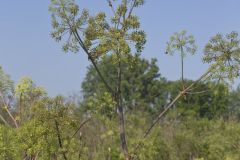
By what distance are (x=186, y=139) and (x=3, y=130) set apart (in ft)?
102

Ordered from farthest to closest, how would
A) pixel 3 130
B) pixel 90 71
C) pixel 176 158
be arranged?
pixel 90 71
pixel 176 158
pixel 3 130

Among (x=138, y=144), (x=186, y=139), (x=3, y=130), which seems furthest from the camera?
(x=186, y=139)

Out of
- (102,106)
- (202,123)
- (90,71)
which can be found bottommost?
(102,106)

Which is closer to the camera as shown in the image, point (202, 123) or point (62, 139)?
point (62, 139)

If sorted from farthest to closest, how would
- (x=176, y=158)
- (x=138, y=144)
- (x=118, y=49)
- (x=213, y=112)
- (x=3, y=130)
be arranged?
(x=213, y=112)
(x=176, y=158)
(x=3, y=130)
(x=138, y=144)
(x=118, y=49)

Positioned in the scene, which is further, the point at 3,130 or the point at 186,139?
the point at 186,139

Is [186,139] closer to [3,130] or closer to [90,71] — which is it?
[3,130]

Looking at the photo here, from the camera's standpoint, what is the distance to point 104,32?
25.2 feet

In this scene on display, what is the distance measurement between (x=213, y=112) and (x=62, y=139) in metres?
60.7

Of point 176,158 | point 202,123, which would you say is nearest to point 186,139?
point 176,158

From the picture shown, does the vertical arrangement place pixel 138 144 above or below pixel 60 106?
below

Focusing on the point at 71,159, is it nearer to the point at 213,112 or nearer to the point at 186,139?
the point at 186,139

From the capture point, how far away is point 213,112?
68.7 m

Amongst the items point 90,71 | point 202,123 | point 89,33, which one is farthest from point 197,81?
point 90,71
